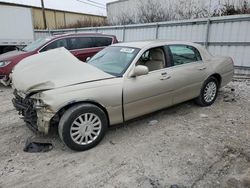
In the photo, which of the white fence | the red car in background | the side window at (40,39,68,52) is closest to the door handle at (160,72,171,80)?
the red car in background

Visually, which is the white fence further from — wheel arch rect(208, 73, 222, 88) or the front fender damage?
the front fender damage

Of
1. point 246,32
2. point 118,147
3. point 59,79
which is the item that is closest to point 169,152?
point 118,147

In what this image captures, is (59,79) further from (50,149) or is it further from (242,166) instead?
(242,166)

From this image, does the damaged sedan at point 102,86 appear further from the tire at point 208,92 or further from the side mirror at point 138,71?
the tire at point 208,92

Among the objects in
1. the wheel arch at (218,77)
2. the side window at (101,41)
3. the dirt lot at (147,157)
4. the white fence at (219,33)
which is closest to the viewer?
the dirt lot at (147,157)

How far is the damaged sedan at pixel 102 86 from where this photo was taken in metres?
3.47

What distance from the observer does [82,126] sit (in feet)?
11.8

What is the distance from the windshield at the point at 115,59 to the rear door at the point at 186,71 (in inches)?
Answer: 32.1

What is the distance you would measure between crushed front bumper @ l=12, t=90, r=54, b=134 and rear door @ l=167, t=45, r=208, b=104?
2339 mm

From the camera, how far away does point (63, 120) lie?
3.45m

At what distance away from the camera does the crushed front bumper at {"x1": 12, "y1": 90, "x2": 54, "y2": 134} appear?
341 cm

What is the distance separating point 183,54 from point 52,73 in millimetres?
2684

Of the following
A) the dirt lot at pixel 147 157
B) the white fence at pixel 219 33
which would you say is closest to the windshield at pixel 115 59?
the dirt lot at pixel 147 157

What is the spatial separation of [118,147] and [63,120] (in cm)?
96
